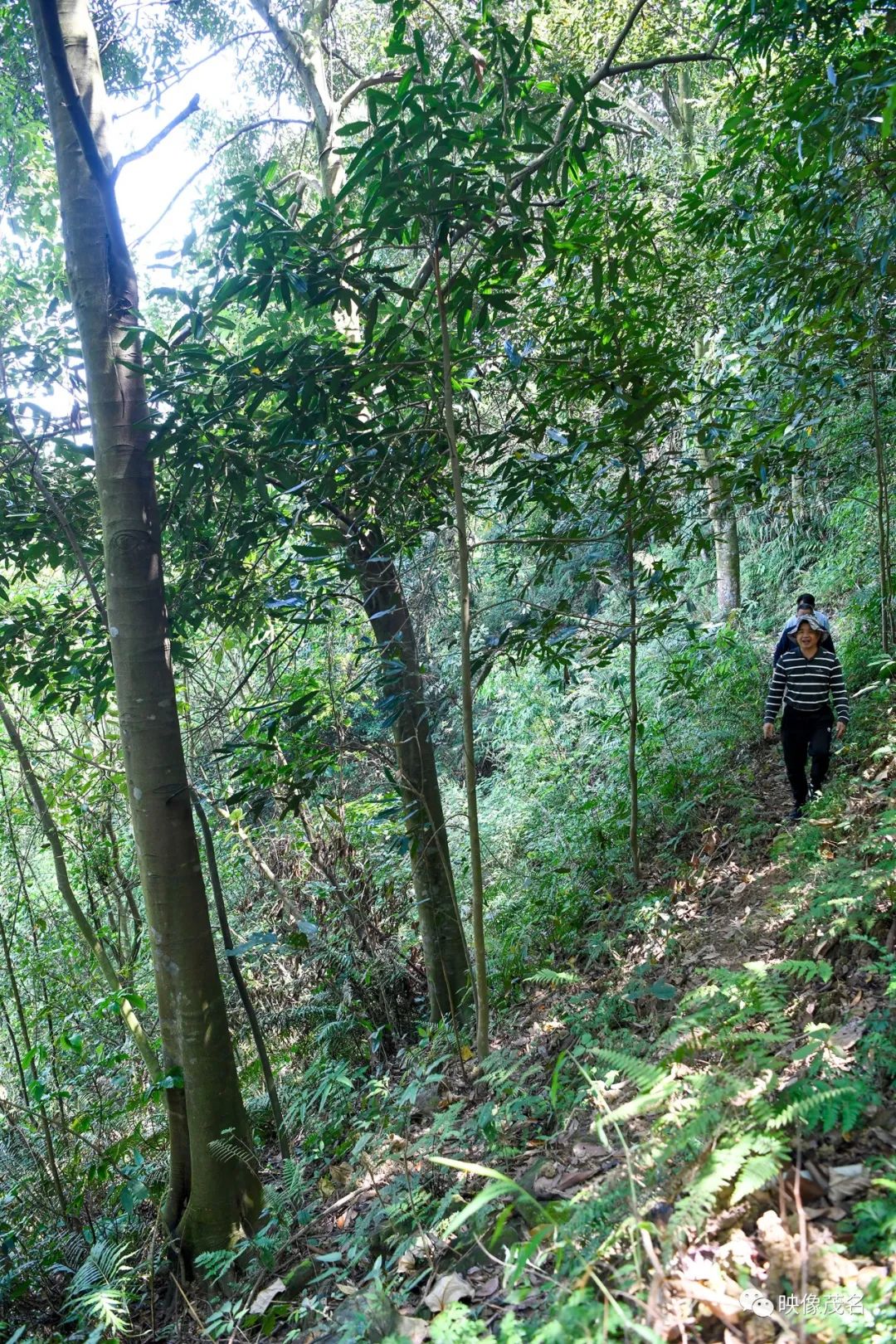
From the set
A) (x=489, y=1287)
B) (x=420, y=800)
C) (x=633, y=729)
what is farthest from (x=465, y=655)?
(x=633, y=729)

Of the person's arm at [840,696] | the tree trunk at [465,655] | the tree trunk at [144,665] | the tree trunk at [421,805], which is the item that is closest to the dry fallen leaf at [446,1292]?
the tree trunk at [465,655]

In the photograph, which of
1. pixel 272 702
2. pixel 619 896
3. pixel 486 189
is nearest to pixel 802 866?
pixel 619 896

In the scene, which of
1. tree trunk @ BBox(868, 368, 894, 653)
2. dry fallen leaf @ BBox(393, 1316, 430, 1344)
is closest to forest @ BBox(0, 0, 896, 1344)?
dry fallen leaf @ BBox(393, 1316, 430, 1344)

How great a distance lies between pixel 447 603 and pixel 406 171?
2.94 meters

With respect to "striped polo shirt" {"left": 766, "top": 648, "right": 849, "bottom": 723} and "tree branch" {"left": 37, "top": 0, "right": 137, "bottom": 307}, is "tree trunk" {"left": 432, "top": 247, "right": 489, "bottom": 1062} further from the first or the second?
"striped polo shirt" {"left": 766, "top": 648, "right": 849, "bottom": 723}

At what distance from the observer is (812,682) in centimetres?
609

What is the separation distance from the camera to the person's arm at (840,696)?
19.4ft

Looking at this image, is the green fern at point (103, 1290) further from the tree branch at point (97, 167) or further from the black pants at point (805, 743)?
the black pants at point (805, 743)

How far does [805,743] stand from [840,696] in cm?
46

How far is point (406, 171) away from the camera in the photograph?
3.36 meters

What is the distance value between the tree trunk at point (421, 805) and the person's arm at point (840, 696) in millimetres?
3022

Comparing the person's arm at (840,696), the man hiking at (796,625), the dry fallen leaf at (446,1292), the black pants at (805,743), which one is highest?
the man hiking at (796,625)

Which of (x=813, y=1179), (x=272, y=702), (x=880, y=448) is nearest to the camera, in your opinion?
(x=813, y=1179)

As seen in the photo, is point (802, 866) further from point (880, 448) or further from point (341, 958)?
point (880, 448)
